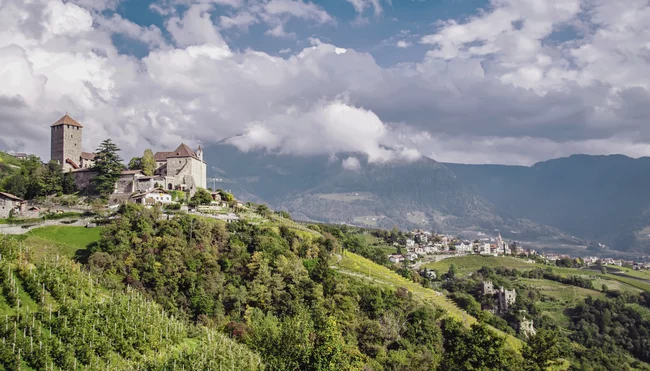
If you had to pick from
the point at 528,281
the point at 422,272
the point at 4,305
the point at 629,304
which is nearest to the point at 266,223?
the point at 4,305

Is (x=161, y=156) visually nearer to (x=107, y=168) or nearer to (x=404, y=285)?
(x=107, y=168)

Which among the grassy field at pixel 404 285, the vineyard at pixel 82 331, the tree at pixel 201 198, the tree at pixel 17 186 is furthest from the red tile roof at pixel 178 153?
the vineyard at pixel 82 331

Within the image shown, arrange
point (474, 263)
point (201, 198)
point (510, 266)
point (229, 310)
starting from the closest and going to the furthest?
point (229, 310) → point (201, 198) → point (510, 266) → point (474, 263)

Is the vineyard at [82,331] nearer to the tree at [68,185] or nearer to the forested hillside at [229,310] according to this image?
the forested hillside at [229,310]

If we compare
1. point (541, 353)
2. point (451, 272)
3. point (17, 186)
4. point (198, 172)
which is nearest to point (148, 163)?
point (198, 172)

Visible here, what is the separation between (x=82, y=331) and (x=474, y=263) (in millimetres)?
134176

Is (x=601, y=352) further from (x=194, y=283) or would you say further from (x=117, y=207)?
(x=117, y=207)

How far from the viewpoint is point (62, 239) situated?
63000mm

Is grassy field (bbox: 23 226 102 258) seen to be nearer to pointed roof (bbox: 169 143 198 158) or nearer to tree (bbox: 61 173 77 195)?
tree (bbox: 61 173 77 195)

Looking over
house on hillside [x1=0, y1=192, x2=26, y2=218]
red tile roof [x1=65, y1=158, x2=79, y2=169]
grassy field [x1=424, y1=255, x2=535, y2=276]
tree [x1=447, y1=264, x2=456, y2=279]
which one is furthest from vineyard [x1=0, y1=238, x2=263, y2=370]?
grassy field [x1=424, y1=255, x2=535, y2=276]

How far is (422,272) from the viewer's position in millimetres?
135375

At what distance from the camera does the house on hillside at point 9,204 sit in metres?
67.1

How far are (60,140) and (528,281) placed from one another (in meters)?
110

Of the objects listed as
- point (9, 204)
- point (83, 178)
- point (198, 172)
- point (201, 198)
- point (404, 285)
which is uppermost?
point (198, 172)
